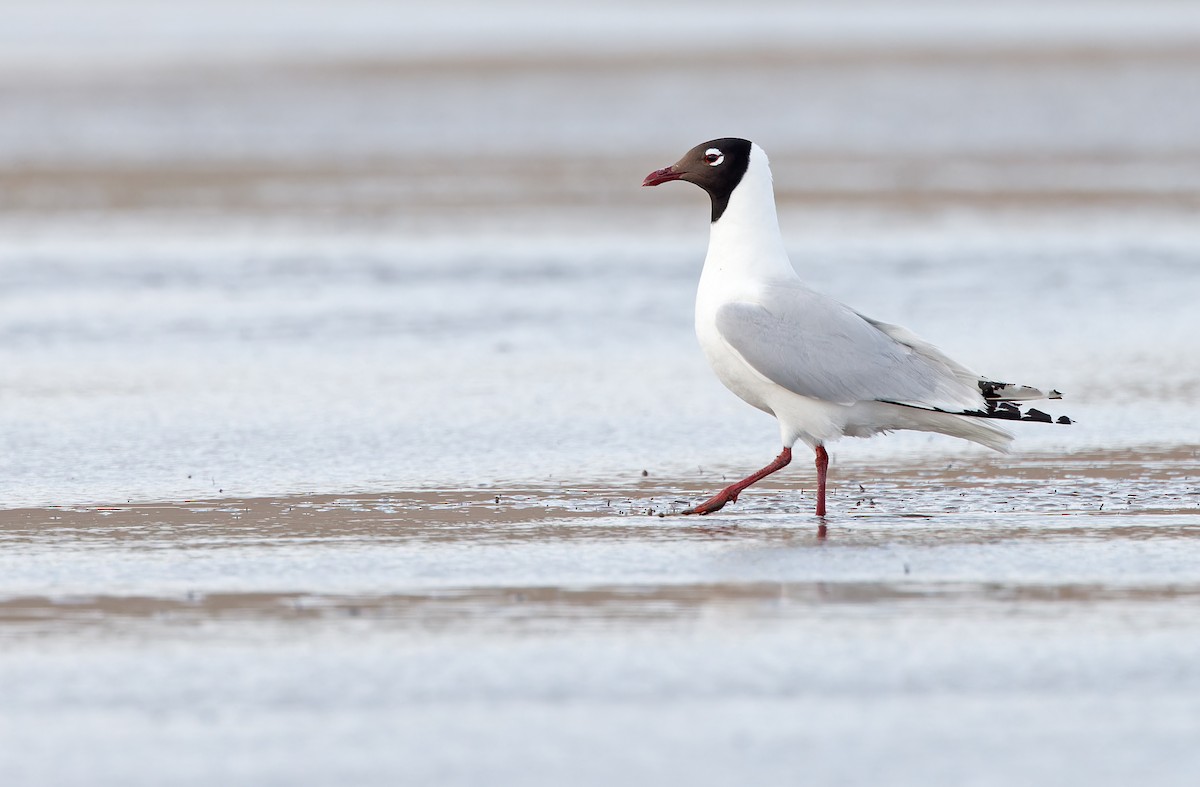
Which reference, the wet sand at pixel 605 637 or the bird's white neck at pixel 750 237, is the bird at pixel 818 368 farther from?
the wet sand at pixel 605 637

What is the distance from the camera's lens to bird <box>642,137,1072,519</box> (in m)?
7.25

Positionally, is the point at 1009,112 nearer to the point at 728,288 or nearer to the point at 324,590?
the point at 728,288

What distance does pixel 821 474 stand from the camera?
285 inches

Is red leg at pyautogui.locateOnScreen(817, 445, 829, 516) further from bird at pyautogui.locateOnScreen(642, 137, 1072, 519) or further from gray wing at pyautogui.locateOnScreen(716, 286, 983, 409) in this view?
gray wing at pyautogui.locateOnScreen(716, 286, 983, 409)

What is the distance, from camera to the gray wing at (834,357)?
725 centimetres

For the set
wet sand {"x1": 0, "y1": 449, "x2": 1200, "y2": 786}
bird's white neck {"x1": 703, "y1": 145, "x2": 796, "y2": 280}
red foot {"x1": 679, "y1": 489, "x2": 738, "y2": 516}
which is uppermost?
bird's white neck {"x1": 703, "y1": 145, "x2": 796, "y2": 280}

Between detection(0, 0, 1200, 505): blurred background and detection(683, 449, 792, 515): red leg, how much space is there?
0.78 metres

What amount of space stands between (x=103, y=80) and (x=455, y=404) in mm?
23289

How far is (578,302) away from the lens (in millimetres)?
12617

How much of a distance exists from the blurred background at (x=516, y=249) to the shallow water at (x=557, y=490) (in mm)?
55

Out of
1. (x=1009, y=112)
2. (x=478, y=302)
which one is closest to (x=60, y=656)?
(x=478, y=302)

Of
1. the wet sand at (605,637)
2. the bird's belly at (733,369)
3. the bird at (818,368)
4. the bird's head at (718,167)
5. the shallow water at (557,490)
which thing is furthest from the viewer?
the bird's head at (718,167)

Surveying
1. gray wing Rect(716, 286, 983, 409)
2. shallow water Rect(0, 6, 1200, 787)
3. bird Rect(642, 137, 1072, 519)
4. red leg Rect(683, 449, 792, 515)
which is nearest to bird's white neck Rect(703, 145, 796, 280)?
bird Rect(642, 137, 1072, 519)

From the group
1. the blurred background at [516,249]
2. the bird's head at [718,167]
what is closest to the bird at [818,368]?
the bird's head at [718,167]
